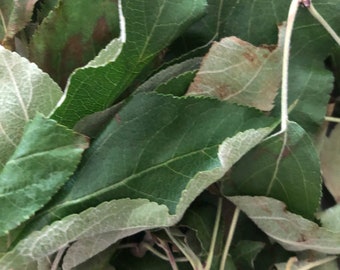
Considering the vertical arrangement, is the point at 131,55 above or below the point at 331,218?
above

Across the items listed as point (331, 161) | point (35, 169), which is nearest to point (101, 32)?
point (35, 169)

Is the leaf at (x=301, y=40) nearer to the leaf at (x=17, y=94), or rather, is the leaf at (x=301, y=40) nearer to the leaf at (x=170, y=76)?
the leaf at (x=170, y=76)

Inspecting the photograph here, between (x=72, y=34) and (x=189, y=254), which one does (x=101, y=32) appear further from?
(x=189, y=254)

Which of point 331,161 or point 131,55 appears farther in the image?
point 331,161

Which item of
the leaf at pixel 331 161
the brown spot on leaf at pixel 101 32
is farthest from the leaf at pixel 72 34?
the leaf at pixel 331 161

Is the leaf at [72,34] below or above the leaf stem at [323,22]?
below

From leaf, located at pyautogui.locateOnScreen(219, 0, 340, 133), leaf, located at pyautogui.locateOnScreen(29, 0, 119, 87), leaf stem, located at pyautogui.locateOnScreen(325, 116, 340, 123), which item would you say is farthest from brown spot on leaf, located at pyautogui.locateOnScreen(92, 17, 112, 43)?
leaf stem, located at pyautogui.locateOnScreen(325, 116, 340, 123)

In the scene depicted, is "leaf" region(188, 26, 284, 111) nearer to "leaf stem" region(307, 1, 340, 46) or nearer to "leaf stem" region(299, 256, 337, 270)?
"leaf stem" region(307, 1, 340, 46)
